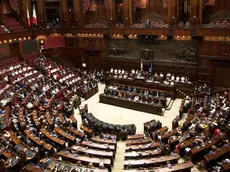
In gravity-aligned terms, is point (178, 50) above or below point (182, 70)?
above

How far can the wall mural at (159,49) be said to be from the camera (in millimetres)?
17484

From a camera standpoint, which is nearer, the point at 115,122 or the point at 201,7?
the point at 115,122

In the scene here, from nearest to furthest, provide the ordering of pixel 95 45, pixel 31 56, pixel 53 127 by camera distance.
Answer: pixel 53 127 → pixel 31 56 → pixel 95 45

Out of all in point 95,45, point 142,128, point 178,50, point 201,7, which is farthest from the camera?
point 95,45

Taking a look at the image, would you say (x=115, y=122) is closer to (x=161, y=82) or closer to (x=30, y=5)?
(x=161, y=82)

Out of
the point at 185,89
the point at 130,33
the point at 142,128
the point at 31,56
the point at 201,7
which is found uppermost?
the point at 201,7

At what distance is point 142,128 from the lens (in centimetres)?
1333

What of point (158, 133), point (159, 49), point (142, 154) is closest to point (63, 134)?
point (142, 154)

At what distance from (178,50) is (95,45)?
24.3 ft

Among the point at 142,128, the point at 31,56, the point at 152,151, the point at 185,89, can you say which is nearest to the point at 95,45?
the point at 31,56

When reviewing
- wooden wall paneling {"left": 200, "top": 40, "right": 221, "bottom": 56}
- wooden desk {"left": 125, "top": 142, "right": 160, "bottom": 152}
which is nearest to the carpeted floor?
wooden desk {"left": 125, "top": 142, "right": 160, "bottom": 152}

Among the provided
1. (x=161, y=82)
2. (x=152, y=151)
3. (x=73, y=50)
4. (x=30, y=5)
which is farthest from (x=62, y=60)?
(x=152, y=151)

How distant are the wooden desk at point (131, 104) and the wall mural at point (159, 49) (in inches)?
196

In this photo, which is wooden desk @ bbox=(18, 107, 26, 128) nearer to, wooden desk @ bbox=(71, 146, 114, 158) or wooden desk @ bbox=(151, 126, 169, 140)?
wooden desk @ bbox=(71, 146, 114, 158)
